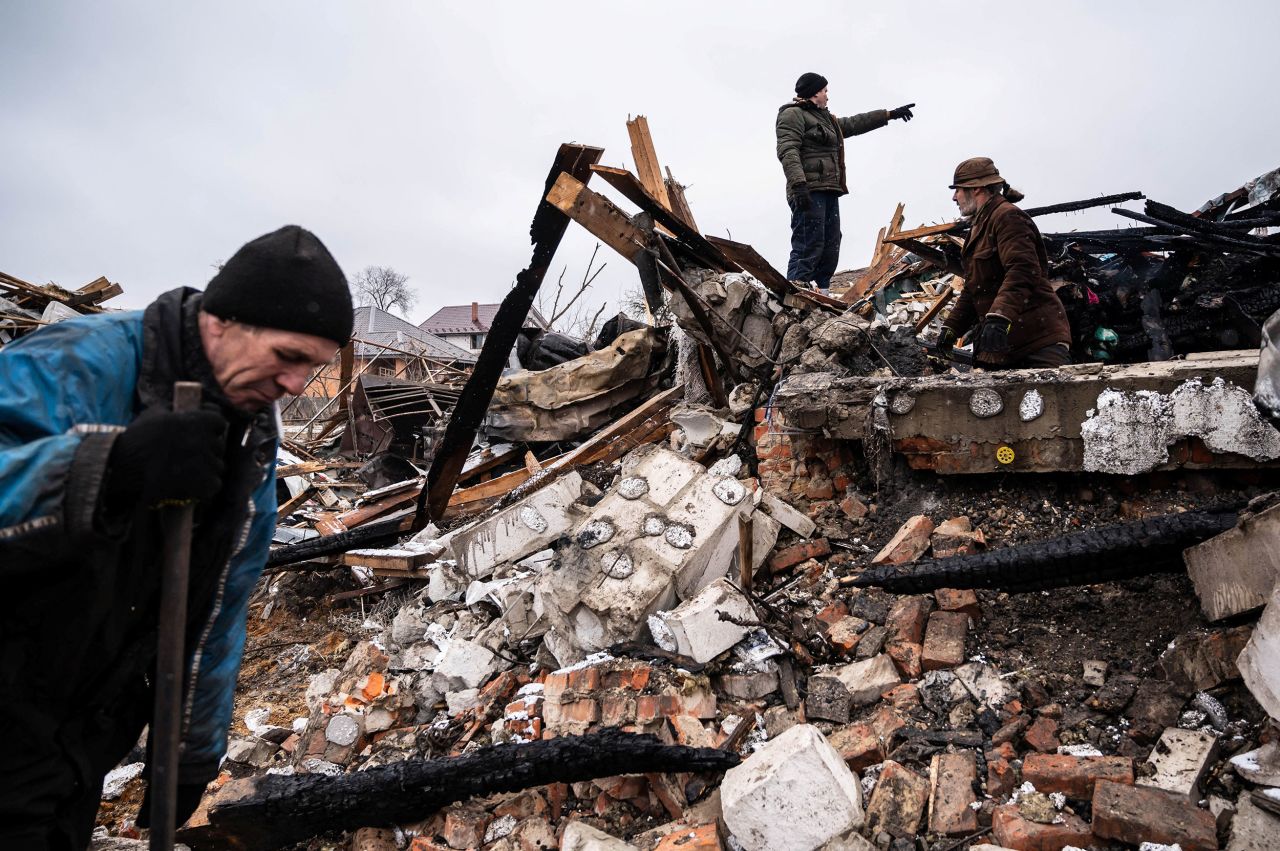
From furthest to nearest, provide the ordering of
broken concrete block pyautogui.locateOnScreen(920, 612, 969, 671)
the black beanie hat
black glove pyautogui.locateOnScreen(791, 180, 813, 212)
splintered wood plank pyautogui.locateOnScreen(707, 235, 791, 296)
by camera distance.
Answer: black glove pyautogui.locateOnScreen(791, 180, 813, 212) < splintered wood plank pyautogui.locateOnScreen(707, 235, 791, 296) < broken concrete block pyautogui.locateOnScreen(920, 612, 969, 671) < the black beanie hat

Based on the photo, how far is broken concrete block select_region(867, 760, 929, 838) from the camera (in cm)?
211

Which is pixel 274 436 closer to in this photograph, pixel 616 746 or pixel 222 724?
pixel 222 724

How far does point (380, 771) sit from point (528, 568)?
1.68 metres

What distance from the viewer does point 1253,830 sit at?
1.78 meters

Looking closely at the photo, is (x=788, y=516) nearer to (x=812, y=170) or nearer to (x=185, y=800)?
(x=185, y=800)

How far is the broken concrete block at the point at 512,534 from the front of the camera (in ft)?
14.2

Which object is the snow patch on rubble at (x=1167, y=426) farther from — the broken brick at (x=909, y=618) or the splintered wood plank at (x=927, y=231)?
the splintered wood plank at (x=927, y=231)

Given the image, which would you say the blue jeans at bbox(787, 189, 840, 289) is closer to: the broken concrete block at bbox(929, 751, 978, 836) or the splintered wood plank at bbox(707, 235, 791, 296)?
the splintered wood plank at bbox(707, 235, 791, 296)

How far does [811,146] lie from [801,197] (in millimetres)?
547

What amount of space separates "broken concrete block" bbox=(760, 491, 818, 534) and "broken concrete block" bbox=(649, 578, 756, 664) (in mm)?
866

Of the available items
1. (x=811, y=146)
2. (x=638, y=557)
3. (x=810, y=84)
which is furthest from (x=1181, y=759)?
(x=810, y=84)

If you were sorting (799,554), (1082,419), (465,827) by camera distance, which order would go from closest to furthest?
(465,827) < (1082,419) < (799,554)

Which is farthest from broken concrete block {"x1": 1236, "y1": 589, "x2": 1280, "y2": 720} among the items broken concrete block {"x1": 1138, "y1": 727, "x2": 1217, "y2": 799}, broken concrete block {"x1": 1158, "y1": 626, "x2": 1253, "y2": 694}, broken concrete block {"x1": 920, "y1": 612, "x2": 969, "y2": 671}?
broken concrete block {"x1": 920, "y1": 612, "x2": 969, "y2": 671}

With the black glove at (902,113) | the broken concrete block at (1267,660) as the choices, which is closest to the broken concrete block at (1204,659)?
the broken concrete block at (1267,660)
